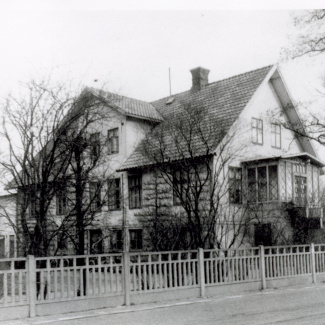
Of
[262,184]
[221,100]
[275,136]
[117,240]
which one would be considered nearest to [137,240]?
[117,240]

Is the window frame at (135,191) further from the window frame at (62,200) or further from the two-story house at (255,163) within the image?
the window frame at (62,200)

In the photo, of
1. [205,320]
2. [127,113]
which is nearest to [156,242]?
[205,320]

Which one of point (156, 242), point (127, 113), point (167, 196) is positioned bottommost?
point (156, 242)

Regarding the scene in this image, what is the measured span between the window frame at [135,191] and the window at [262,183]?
5133 mm

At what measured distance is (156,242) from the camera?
16.6 meters

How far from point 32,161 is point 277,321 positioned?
6.63 meters

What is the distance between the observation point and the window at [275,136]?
2433 centimetres

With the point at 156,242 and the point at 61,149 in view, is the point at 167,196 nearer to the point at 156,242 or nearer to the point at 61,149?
the point at 156,242

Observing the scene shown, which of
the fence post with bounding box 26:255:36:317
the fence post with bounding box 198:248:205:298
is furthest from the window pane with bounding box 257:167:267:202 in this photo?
the fence post with bounding box 26:255:36:317

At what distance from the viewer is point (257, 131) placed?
2330 cm

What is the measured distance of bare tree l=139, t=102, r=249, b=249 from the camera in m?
15.1

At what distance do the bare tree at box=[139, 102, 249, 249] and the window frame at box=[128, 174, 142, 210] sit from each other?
81 centimetres

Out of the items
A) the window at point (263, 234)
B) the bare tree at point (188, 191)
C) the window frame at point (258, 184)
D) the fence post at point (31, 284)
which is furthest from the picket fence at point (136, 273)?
the window frame at point (258, 184)

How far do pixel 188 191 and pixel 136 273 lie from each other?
3.45 m
